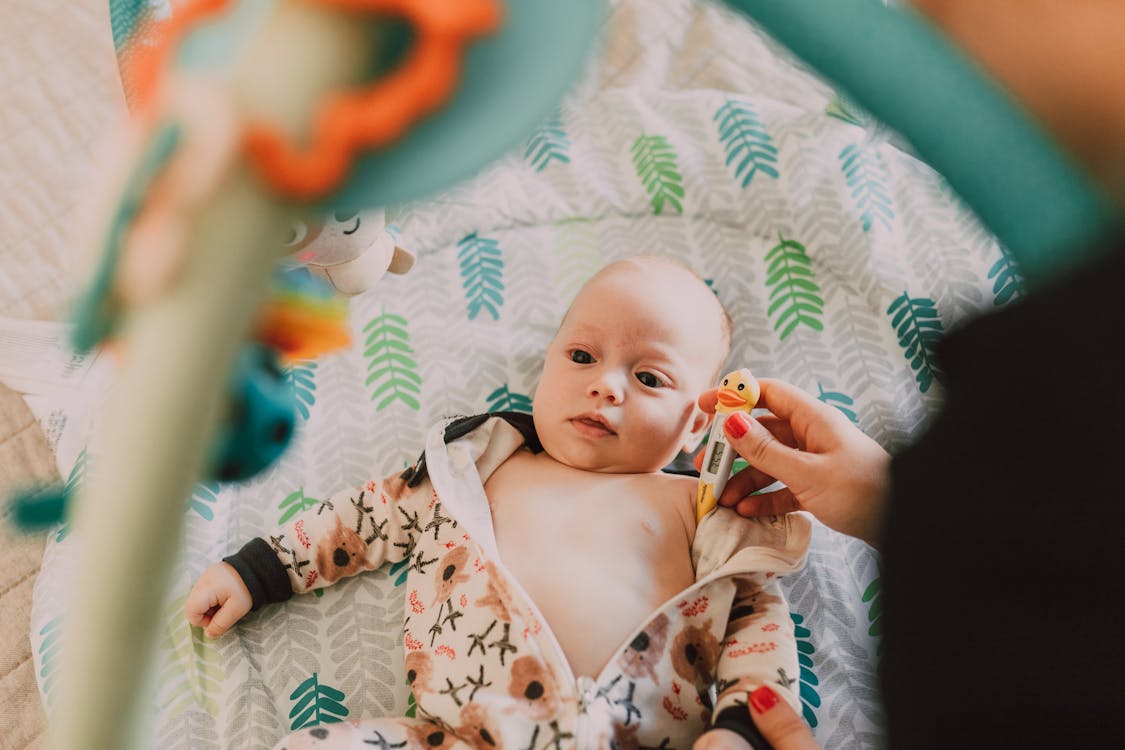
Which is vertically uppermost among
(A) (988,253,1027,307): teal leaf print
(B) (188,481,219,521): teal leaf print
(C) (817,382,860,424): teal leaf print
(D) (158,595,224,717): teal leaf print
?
(A) (988,253,1027,307): teal leaf print

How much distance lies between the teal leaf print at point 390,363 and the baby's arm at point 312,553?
0.15m

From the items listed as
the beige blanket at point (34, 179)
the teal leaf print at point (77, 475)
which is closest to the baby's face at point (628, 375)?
the teal leaf print at point (77, 475)

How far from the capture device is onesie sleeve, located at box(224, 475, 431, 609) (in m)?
0.93

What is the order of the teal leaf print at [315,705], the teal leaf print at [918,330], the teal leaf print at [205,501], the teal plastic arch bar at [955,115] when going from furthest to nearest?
the teal leaf print at [918,330], the teal leaf print at [205,501], the teal leaf print at [315,705], the teal plastic arch bar at [955,115]

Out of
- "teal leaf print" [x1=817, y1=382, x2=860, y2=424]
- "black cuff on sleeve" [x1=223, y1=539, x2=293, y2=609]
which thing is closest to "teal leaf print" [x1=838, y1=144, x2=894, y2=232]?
"teal leaf print" [x1=817, y1=382, x2=860, y2=424]

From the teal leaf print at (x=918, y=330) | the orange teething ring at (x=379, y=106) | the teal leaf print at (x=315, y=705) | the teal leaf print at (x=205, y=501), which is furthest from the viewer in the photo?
the teal leaf print at (x=918, y=330)

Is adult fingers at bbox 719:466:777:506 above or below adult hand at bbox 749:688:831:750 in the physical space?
above

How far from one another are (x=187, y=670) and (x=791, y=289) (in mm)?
773

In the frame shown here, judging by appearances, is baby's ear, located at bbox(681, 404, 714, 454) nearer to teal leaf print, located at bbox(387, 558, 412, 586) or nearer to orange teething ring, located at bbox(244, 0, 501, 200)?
teal leaf print, located at bbox(387, 558, 412, 586)

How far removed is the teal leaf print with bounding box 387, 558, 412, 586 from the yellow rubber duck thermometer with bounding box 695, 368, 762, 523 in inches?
11.7

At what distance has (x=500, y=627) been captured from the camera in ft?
2.71

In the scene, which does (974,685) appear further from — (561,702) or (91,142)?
(91,142)

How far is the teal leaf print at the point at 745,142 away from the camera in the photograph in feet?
4.04

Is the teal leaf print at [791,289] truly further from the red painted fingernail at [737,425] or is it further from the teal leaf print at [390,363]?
the teal leaf print at [390,363]
